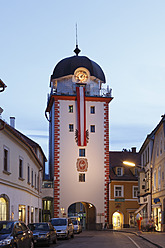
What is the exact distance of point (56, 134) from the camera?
6356 centimetres

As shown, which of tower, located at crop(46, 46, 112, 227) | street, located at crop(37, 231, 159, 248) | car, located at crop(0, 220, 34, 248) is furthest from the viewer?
tower, located at crop(46, 46, 112, 227)

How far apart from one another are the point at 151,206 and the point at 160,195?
6.52m

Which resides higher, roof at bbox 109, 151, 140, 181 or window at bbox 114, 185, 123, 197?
roof at bbox 109, 151, 140, 181

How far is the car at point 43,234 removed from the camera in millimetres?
26406

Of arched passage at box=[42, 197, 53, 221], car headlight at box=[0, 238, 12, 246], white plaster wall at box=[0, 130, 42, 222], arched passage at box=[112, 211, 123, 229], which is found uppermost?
white plaster wall at box=[0, 130, 42, 222]

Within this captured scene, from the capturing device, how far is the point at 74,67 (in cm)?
6762

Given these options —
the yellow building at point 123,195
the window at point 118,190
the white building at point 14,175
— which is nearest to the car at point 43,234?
the white building at point 14,175

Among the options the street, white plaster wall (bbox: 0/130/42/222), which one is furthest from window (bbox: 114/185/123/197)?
the street

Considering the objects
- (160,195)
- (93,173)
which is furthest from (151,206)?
(93,173)

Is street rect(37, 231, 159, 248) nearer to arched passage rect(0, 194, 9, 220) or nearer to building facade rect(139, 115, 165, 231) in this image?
arched passage rect(0, 194, 9, 220)

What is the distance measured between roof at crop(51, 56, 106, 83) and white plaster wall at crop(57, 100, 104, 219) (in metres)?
5.40

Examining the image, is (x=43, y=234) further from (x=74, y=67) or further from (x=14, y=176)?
(x=74, y=67)

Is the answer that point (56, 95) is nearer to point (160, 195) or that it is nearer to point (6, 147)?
point (160, 195)

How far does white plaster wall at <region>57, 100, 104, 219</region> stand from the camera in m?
62.9
